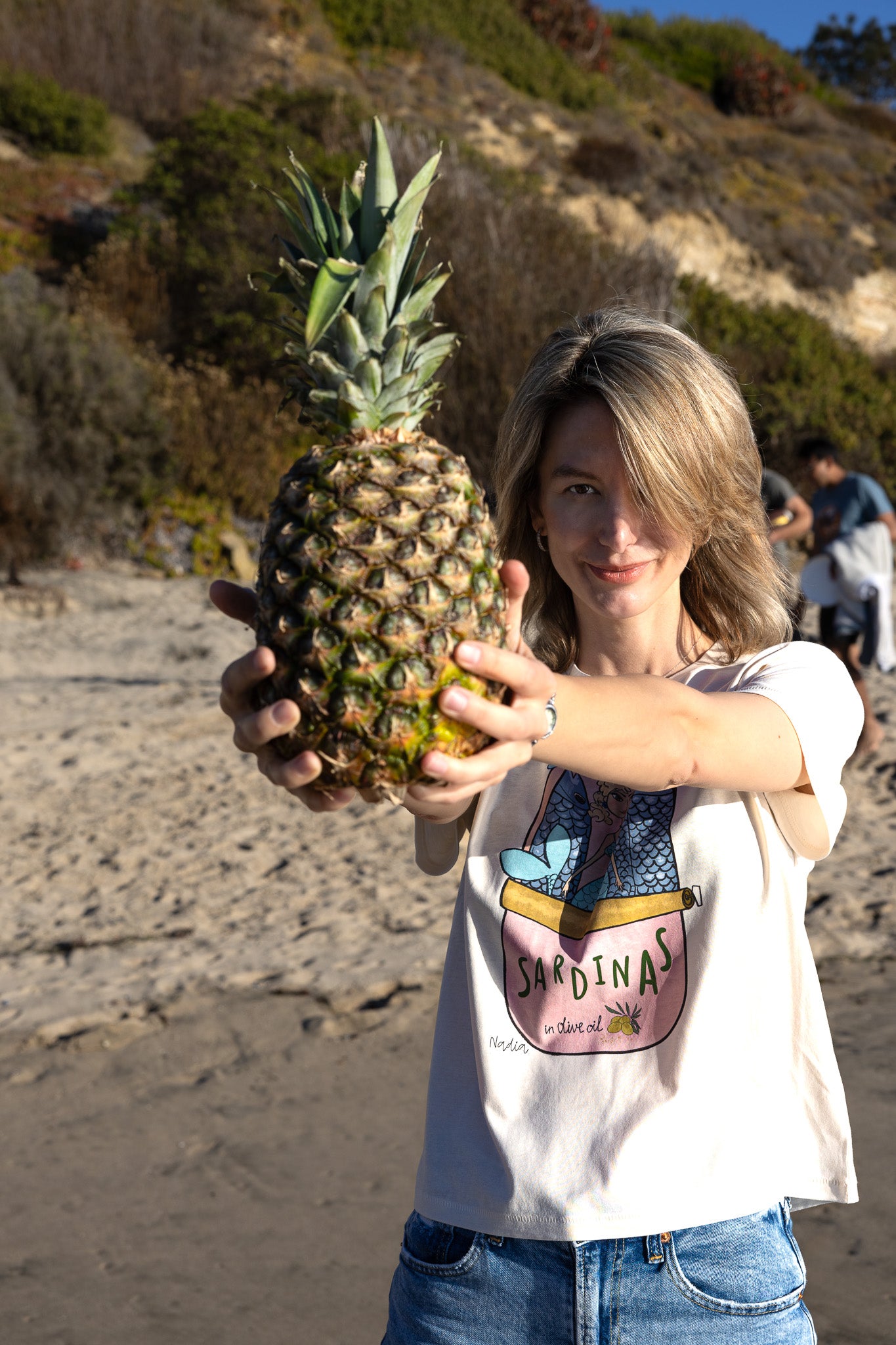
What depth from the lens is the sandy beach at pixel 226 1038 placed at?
11.8 feet

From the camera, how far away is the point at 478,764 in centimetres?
150

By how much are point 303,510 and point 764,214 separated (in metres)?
30.3

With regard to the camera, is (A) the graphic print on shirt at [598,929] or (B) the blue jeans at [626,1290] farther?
(A) the graphic print on shirt at [598,929]

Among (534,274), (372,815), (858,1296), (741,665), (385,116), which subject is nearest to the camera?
(741,665)

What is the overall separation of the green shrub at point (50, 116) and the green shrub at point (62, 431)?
9.70 metres

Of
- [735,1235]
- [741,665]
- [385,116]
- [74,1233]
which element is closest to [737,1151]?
[735,1235]

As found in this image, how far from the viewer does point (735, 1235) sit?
68.0 inches

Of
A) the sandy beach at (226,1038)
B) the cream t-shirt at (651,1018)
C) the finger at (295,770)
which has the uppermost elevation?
the finger at (295,770)

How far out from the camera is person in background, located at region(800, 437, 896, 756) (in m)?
8.45

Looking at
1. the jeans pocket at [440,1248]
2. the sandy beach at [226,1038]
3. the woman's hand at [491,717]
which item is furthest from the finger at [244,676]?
the sandy beach at [226,1038]

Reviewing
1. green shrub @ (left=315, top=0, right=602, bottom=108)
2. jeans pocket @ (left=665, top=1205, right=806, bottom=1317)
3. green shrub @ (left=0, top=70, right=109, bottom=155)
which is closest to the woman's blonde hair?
jeans pocket @ (left=665, top=1205, right=806, bottom=1317)

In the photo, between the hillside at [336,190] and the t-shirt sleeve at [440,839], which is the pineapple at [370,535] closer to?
the t-shirt sleeve at [440,839]

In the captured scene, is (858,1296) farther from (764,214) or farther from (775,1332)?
(764,214)

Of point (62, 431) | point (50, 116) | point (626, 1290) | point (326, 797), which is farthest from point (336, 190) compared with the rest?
point (626, 1290)
